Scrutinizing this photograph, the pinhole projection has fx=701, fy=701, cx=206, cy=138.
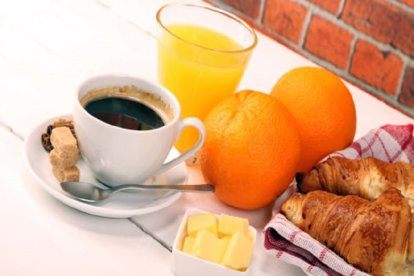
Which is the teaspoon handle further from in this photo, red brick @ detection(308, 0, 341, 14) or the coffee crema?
red brick @ detection(308, 0, 341, 14)

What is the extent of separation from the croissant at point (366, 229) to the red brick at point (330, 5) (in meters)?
0.89

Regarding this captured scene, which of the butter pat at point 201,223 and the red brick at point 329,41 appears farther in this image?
the red brick at point 329,41

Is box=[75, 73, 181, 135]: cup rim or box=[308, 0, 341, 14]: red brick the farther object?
box=[308, 0, 341, 14]: red brick

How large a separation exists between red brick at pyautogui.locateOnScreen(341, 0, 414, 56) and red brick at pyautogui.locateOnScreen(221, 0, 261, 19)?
0.77ft

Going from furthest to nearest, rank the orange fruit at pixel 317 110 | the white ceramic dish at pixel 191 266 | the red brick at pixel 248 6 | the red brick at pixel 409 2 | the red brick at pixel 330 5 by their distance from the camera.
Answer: the red brick at pixel 248 6 < the red brick at pixel 330 5 < the red brick at pixel 409 2 < the orange fruit at pixel 317 110 < the white ceramic dish at pixel 191 266

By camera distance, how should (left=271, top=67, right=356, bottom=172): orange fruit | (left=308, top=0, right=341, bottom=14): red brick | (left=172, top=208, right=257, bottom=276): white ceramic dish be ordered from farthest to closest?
1. (left=308, top=0, right=341, bottom=14): red brick
2. (left=271, top=67, right=356, bottom=172): orange fruit
3. (left=172, top=208, right=257, bottom=276): white ceramic dish

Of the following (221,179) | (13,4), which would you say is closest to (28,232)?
(221,179)

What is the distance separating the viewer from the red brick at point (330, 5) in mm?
1574

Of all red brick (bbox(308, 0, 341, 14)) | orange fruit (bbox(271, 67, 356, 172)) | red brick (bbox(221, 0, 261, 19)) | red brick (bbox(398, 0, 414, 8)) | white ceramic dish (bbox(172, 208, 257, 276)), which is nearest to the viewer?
white ceramic dish (bbox(172, 208, 257, 276))

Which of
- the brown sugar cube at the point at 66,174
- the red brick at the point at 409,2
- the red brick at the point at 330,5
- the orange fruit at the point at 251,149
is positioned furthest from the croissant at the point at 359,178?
the red brick at the point at 330,5

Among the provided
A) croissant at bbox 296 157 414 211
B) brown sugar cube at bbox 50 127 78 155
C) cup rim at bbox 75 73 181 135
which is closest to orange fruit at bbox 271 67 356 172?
croissant at bbox 296 157 414 211

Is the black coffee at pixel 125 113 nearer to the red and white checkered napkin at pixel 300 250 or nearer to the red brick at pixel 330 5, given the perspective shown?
the red and white checkered napkin at pixel 300 250

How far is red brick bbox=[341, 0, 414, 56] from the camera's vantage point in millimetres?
1470

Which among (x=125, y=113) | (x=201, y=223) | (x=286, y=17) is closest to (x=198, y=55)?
(x=125, y=113)
